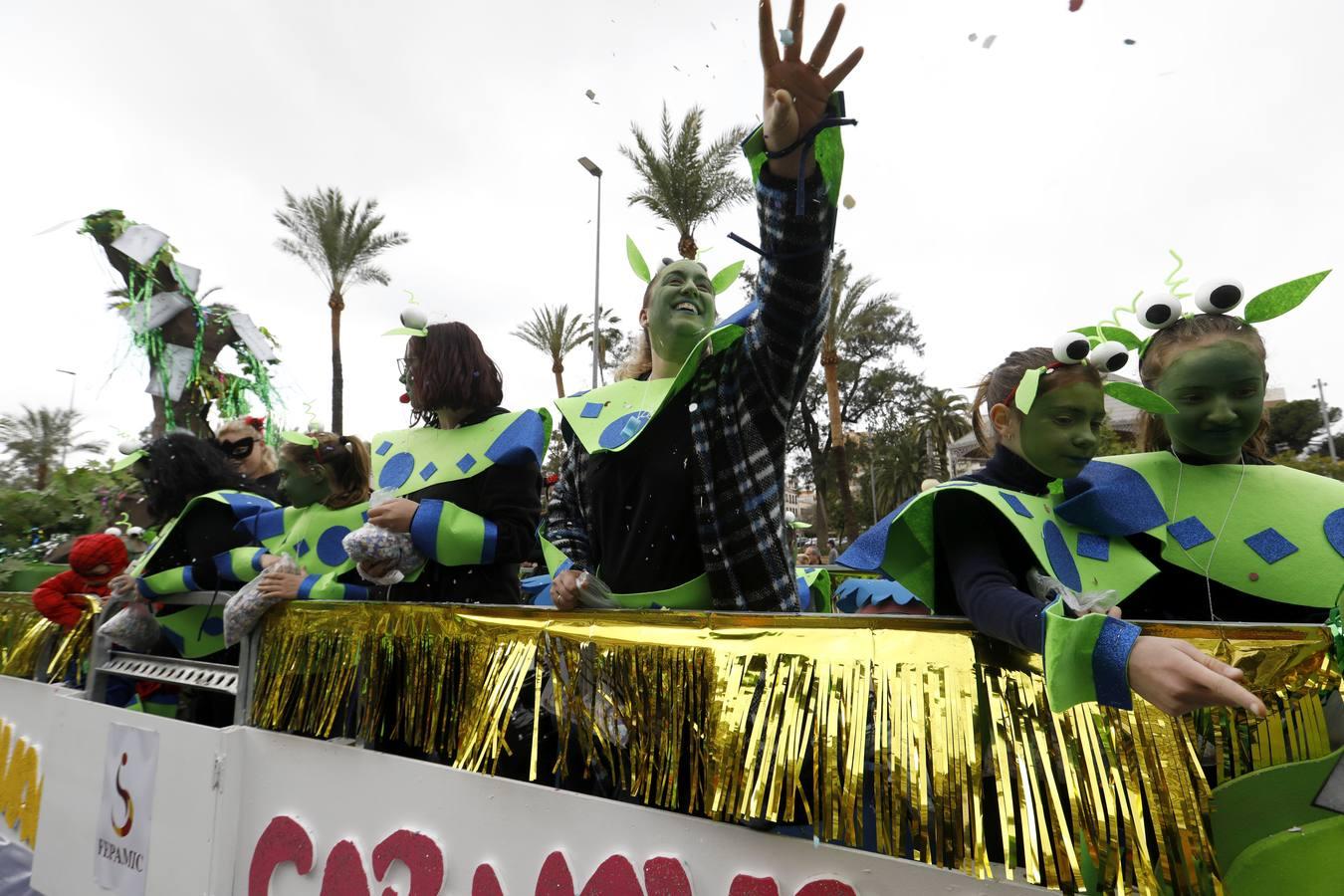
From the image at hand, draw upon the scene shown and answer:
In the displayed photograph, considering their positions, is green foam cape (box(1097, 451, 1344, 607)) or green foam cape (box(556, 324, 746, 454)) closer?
green foam cape (box(1097, 451, 1344, 607))

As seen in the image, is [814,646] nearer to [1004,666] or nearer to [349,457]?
[1004,666]

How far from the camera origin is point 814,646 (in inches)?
51.0

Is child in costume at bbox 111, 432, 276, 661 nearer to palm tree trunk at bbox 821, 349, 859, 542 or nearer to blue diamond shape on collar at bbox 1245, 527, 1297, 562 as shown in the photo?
blue diamond shape on collar at bbox 1245, 527, 1297, 562

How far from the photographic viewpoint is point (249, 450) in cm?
401

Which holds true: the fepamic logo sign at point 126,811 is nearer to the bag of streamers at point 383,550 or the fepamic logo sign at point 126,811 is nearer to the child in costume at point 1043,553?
the bag of streamers at point 383,550

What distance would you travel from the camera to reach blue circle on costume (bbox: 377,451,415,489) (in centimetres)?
250

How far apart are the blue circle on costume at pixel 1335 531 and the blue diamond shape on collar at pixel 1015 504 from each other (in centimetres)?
60

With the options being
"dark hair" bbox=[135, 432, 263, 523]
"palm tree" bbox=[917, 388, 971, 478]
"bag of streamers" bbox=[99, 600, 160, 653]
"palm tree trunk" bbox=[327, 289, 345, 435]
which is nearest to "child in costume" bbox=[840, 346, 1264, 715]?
"bag of streamers" bbox=[99, 600, 160, 653]

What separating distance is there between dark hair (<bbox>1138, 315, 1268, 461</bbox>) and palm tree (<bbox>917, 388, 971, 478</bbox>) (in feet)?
85.2

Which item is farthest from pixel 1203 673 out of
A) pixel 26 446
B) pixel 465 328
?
pixel 26 446

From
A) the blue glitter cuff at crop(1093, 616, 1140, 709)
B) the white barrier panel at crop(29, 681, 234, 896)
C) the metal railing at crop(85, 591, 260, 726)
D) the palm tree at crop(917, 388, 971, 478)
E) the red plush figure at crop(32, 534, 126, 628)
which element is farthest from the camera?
the palm tree at crop(917, 388, 971, 478)

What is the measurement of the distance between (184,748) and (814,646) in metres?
2.10

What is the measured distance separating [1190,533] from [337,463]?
2.88 meters

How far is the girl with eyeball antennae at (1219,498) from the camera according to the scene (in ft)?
4.54
